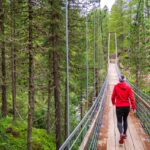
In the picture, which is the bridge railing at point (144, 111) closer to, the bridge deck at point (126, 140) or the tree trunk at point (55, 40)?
the bridge deck at point (126, 140)

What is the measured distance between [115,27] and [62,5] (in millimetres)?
67643

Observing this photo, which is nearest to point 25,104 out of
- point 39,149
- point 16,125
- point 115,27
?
point 16,125

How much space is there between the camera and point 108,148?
7953 millimetres

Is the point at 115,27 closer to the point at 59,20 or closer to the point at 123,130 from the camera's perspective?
the point at 59,20

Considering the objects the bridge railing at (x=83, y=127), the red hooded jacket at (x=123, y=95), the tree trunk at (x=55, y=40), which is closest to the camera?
the bridge railing at (x=83, y=127)

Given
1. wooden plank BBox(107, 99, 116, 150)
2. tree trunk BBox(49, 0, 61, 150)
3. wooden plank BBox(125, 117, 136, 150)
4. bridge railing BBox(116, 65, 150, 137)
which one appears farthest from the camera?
tree trunk BBox(49, 0, 61, 150)

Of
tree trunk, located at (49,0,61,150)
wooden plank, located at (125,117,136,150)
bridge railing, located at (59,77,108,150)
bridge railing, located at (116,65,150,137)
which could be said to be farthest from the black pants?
tree trunk, located at (49,0,61,150)

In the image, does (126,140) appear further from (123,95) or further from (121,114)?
(123,95)

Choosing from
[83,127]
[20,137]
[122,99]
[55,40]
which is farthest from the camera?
[20,137]

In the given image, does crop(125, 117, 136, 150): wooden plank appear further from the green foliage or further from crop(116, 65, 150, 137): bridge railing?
the green foliage

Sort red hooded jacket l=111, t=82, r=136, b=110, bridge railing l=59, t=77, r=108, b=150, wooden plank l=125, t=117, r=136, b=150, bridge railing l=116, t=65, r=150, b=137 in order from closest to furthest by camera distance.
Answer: bridge railing l=59, t=77, r=108, b=150 → wooden plank l=125, t=117, r=136, b=150 → red hooded jacket l=111, t=82, r=136, b=110 → bridge railing l=116, t=65, r=150, b=137

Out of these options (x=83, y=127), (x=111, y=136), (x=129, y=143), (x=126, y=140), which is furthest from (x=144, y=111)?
(x=83, y=127)

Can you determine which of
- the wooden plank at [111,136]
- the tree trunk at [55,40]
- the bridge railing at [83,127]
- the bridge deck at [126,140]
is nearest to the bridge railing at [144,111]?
the bridge deck at [126,140]

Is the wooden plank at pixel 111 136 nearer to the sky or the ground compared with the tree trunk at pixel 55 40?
nearer to the ground
